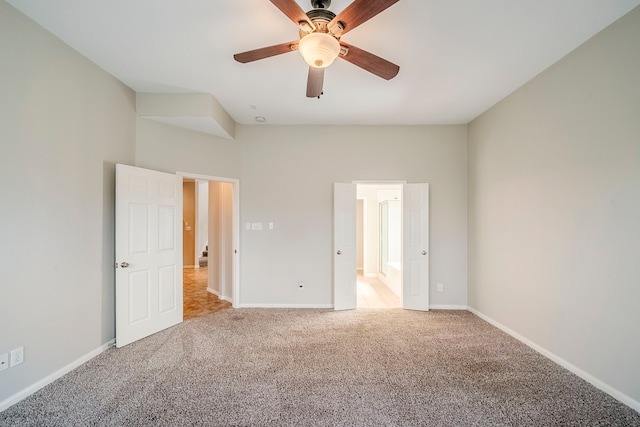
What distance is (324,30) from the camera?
184cm

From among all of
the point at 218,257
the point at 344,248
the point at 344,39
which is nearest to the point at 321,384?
the point at 344,248

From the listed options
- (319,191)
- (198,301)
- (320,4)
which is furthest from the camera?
(198,301)

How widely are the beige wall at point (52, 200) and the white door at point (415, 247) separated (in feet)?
12.4

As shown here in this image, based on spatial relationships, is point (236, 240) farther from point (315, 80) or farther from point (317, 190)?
point (315, 80)

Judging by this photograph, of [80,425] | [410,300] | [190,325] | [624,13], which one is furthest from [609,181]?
[190,325]

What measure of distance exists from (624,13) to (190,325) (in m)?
5.11

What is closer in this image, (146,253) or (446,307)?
(146,253)

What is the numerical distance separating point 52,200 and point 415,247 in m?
A: 4.24

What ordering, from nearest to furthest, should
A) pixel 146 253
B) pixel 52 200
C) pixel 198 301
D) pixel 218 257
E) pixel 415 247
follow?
1. pixel 52 200
2. pixel 146 253
3. pixel 415 247
4. pixel 198 301
5. pixel 218 257

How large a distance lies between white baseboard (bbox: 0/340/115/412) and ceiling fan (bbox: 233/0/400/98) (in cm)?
298

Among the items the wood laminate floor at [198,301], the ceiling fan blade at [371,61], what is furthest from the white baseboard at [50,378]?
the ceiling fan blade at [371,61]

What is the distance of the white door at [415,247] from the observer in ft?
14.1

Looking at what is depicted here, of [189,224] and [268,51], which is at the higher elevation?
[268,51]

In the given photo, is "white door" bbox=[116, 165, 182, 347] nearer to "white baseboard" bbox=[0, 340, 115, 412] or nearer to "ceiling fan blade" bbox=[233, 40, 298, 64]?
"white baseboard" bbox=[0, 340, 115, 412]
